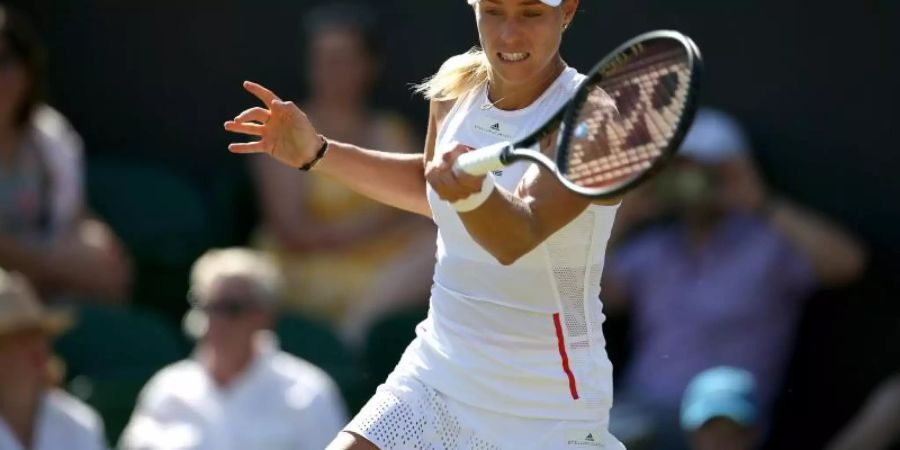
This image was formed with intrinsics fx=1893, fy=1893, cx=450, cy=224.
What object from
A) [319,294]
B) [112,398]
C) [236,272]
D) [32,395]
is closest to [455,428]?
[32,395]

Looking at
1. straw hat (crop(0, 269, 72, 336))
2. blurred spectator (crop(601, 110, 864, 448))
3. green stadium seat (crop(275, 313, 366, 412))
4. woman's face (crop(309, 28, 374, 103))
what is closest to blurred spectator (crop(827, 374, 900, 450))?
blurred spectator (crop(601, 110, 864, 448))

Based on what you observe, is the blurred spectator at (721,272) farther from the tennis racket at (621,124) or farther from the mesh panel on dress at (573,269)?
the tennis racket at (621,124)

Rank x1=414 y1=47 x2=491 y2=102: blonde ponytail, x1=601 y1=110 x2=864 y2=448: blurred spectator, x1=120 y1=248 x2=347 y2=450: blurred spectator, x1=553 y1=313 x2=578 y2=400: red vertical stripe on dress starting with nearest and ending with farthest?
x1=553 y1=313 x2=578 y2=400: red vertical stripe on dress, x1=414 y1=47 x2=491 y2=102: blonde ponytail, x1=120 y1=248 x2=347 y2=450: blurred spectator, x1=601 y1=110 x2=864 y2=448: blurred spectator

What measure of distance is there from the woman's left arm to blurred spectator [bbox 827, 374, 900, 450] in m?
3.24

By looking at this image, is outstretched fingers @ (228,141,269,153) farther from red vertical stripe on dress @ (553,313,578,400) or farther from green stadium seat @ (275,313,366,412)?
green stadium seat @ (275,313,366,412)

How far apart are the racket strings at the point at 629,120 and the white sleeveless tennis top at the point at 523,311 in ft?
0.72

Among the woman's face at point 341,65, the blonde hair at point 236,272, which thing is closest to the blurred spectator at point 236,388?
the blonde hair at point 236,272

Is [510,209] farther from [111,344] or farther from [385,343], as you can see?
[111,344]

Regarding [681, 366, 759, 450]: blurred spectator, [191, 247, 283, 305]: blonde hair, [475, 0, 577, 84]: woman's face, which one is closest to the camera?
[475, 0, 577, 84]: woman's face

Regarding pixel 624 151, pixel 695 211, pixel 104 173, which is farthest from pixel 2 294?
pixel 624 151

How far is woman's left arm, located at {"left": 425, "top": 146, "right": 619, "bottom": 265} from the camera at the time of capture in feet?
11.7

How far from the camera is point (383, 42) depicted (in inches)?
316

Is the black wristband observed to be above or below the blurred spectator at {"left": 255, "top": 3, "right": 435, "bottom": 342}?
above

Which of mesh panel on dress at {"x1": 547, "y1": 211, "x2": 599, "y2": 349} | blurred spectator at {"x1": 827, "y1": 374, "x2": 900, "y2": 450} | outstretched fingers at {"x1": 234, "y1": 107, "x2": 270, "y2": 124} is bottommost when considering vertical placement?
blurred spectator at {"x1": 827, "y1": 374, "x2": 900, "y2": 450}
